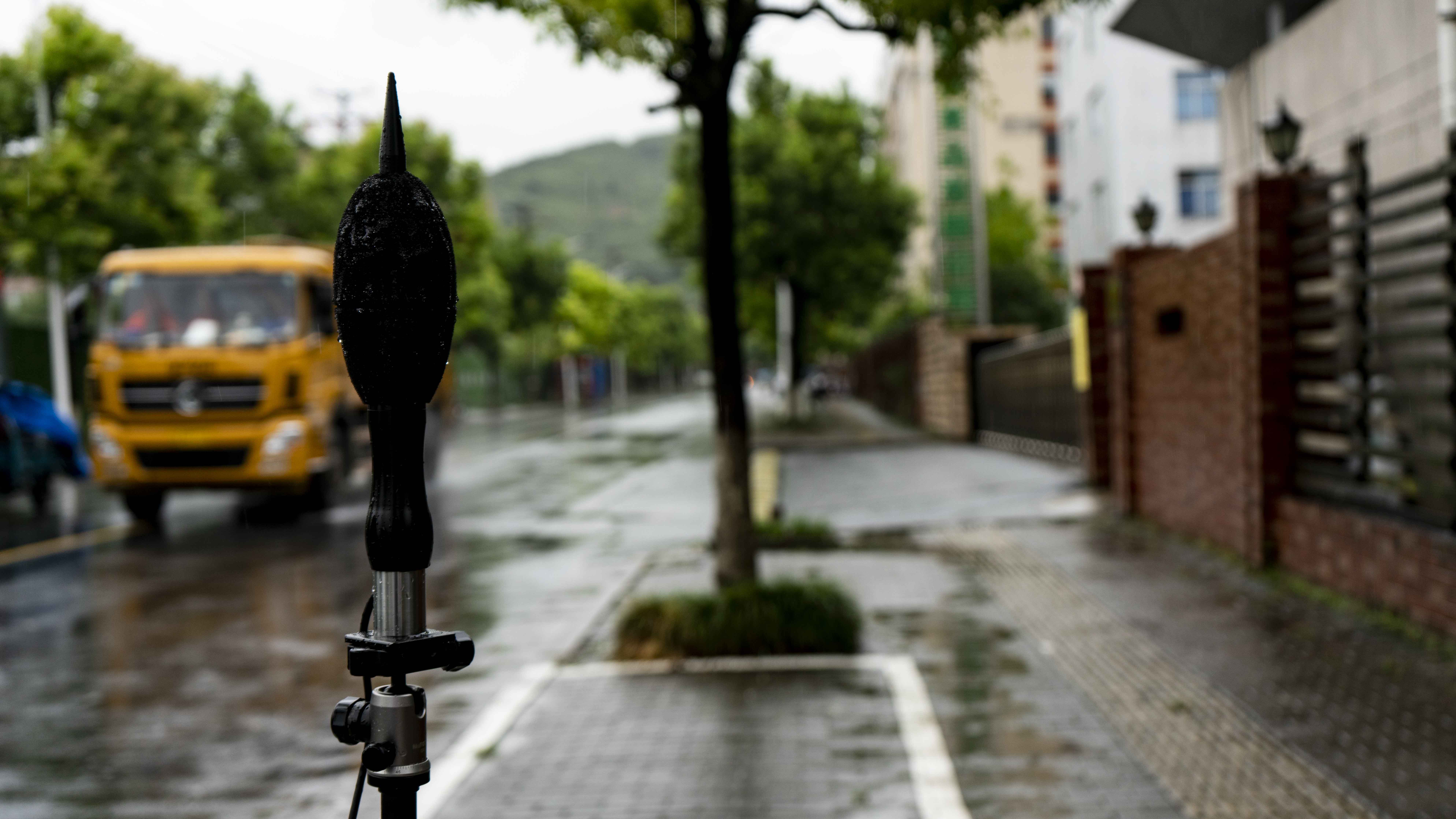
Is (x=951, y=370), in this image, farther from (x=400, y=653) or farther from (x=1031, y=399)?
(x=400, y=653)

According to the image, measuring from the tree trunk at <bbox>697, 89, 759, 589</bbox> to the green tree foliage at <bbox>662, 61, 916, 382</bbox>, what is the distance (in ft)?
91.5

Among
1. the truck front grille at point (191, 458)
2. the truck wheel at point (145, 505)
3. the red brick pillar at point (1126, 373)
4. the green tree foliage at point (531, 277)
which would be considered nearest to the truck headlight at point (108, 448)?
the truck front grille at point (191, 458)

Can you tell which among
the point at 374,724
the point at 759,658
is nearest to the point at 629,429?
the point at 759,658

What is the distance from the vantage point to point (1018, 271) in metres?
49.4

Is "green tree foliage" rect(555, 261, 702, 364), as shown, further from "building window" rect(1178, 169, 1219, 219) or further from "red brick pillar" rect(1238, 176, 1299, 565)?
"red brick pillar" rect(1238, 176, 1299, 565)

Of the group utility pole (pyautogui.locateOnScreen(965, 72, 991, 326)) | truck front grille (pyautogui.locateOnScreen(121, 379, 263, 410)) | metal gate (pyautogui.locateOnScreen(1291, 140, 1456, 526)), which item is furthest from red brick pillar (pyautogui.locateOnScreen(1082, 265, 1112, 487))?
utility pole (pyautogui.locateOnScreen(965, 72, 991, 326))

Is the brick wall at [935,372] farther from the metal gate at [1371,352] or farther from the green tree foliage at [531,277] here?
the green tree foliage at [531,277]

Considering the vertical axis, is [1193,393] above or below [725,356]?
below

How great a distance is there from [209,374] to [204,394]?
8.7 inches

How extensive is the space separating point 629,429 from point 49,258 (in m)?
Answer: 16.7

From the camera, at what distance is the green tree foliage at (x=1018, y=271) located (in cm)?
4881

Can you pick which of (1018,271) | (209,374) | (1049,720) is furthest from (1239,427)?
(1018,271)

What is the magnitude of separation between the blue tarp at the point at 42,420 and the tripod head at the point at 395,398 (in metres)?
16.8

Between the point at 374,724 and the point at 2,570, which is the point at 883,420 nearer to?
the point at 2,570
